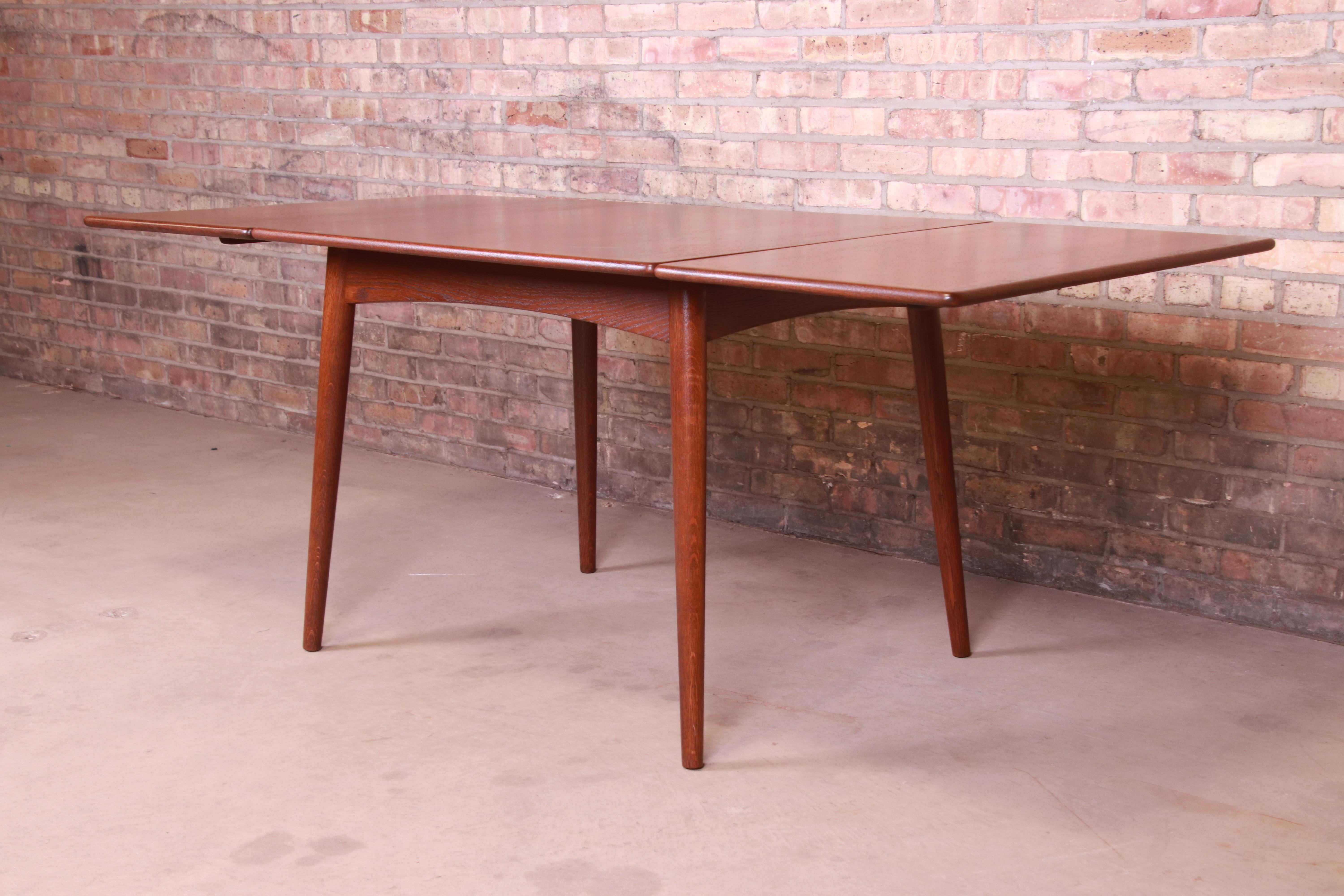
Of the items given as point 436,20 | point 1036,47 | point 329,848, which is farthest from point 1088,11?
point 329,848

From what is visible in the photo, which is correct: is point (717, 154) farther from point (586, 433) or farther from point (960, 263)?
point (960, 263)

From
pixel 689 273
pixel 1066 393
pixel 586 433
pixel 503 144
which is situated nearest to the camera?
pixel 689 273

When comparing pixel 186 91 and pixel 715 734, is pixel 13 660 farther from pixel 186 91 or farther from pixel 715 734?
pixel 186 91

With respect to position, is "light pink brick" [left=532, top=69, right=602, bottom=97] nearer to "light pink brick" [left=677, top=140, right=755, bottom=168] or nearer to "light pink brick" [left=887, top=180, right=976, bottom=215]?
"light pink brick" [left=677, top=140, right=755, bottom=168]

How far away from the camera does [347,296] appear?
89.9 inches

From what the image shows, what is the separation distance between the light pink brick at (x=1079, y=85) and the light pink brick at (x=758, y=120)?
0.54 metres

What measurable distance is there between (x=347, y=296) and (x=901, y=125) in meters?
1.18

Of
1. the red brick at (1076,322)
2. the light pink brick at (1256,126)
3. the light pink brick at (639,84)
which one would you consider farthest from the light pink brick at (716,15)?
the light pink brick at (1256,126)

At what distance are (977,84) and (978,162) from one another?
15 cm

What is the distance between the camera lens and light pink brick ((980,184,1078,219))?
8.59ft

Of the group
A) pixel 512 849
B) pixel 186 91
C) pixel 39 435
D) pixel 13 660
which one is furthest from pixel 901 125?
pixel 39 435

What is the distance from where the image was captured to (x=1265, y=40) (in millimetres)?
2346

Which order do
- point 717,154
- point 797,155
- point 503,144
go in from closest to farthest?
point 797,155, point 717,154, point 503,144

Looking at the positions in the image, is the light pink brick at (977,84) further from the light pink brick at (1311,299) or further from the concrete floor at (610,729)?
the concrete floor at (610,729)
